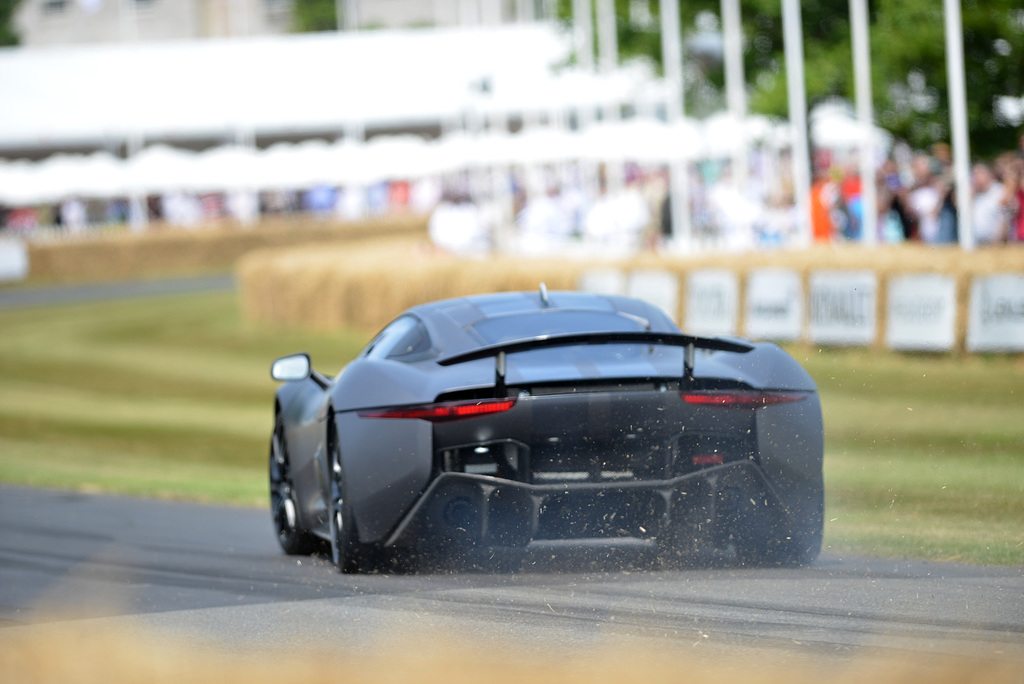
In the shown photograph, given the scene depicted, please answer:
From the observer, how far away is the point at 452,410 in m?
8.08

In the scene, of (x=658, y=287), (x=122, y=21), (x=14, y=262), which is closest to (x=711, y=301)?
(x=658, y=287)

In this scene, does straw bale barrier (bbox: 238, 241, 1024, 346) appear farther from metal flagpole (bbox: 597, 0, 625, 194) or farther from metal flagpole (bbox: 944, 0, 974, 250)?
metal flagpole (bbox: 597, 0, 625, 194)

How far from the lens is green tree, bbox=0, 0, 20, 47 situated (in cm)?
8651

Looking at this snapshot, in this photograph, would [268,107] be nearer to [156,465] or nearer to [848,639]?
[156,465]

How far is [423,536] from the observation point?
27.0 ft

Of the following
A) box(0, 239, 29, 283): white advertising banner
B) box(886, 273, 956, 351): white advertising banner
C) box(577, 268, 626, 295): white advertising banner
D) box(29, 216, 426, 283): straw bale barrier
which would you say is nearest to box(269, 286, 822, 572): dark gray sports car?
box(886, 273, 956, 351): white advertising banner

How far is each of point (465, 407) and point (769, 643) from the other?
219 centimetres

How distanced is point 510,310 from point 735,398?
152 cm

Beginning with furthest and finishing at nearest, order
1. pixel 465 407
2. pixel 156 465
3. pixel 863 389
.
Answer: pixel 863 389 < pixel 156 465 < pixel 465 407

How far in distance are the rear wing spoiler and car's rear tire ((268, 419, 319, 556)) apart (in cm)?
190

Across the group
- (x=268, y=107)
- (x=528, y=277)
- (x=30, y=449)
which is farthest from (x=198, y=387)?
(x=268, y=107)

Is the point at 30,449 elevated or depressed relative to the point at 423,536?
depressed

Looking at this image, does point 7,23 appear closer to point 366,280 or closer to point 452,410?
point 366,280

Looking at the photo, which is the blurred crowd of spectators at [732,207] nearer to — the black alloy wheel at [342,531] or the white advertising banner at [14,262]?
the white advertising banner at [14,262]
